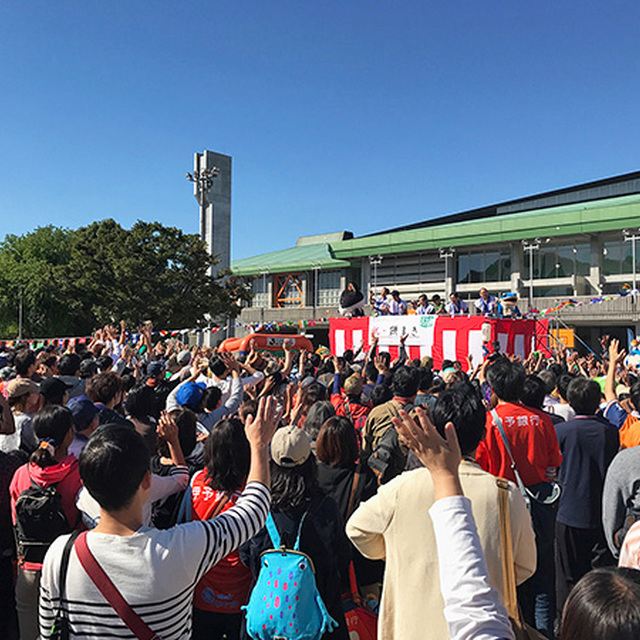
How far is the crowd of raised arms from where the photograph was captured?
1.58 meters

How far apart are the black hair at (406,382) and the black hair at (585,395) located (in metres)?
1.26

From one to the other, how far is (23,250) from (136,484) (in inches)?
1855

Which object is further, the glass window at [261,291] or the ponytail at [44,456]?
the glass window at [261,291]

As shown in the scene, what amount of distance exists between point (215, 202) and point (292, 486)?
34.0 m

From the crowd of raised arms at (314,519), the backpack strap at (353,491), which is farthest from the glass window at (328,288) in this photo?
the backpack strap at (353,491)

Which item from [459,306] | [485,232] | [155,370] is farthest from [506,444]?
[485,232]

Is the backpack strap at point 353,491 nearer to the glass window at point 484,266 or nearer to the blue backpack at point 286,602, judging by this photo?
the blue backpack at point 286,602

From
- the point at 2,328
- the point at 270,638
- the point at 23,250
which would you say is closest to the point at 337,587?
the point at 270,638

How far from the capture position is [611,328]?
2917 cm

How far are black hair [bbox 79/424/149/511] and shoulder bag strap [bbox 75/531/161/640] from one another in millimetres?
173

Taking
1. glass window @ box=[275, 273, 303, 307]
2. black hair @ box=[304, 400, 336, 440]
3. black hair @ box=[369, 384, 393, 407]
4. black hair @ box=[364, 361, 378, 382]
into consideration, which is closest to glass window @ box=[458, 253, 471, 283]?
glass window @ box=[275, 273, 303, 307]

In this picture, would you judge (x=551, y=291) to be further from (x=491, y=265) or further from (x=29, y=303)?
(x=29, y=303)

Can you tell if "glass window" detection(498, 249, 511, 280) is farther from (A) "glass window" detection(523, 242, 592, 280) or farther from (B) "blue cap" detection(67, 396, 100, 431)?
(B) "blue cap" detection(67, 396, 100, 431)

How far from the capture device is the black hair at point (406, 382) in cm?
482
